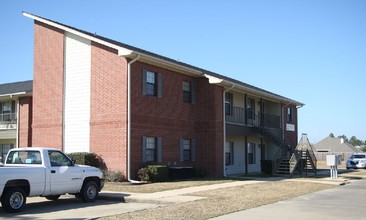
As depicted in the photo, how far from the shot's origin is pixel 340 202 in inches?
561

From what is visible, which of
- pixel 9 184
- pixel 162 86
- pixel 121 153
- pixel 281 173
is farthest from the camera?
pixel 281 173

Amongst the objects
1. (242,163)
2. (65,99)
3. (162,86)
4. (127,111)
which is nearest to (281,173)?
(242,163)

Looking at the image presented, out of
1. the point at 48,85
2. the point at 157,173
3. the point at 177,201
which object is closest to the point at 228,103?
the point at 157,173

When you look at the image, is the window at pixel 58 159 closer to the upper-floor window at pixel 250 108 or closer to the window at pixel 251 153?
the upper-floor window at pixel 250 108

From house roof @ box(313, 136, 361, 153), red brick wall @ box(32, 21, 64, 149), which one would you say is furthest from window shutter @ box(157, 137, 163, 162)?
house roof @ box(313, 136, 361, 153)

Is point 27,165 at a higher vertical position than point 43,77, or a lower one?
lower

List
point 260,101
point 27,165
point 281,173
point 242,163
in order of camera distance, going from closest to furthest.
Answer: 1. point 27,165
2. point 281,173
3. point 242,163
4. point 260,101

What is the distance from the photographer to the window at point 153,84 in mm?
22453

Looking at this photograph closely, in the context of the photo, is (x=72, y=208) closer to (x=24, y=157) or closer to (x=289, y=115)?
(x=24, y=157)

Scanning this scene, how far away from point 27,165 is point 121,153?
25.4 feet

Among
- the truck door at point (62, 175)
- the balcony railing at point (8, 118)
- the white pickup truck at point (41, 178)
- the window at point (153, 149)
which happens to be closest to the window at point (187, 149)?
the window at point (153, 149)

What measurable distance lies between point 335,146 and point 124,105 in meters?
69.1

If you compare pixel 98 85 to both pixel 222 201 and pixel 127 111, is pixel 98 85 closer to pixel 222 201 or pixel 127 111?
pixel 127 111

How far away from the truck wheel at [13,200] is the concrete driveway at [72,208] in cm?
18
